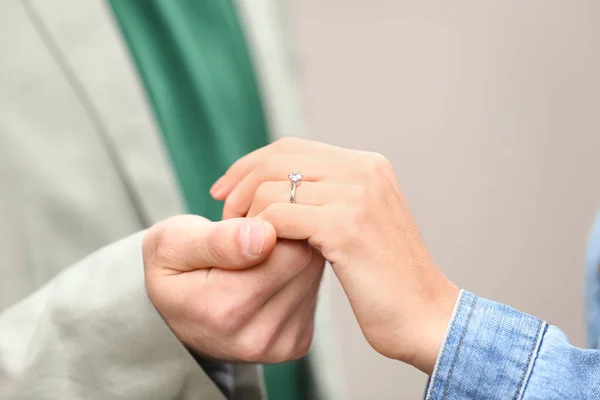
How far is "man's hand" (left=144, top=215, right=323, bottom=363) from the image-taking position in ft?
1.34

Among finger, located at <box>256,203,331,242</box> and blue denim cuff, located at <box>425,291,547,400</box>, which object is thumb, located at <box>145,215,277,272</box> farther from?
blue denim cuff, located at <box>425,291,547,400</box>

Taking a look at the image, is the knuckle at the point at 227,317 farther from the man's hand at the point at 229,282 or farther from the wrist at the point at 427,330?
the wrist at the point at 427,330

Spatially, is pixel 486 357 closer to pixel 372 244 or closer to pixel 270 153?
pixel 372 244

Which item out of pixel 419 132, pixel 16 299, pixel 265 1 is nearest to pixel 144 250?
pixel 16 299

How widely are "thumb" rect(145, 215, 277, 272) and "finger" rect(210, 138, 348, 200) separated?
8 centimetres

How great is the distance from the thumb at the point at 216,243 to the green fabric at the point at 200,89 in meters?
0.20

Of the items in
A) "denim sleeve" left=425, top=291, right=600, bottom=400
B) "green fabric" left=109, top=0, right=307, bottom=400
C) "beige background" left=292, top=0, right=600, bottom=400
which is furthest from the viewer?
"beige background" left=292, top=0, right=600, bottom=400

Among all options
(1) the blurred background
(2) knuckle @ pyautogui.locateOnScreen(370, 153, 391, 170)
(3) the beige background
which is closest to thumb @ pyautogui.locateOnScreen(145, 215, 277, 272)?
(2) knuckle @ pyautogui.locateOnScreen(370, 153, 391, 170)

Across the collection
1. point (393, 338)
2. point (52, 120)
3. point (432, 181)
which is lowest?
point (432, 181)

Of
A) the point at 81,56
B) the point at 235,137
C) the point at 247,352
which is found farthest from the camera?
the point at 235,137

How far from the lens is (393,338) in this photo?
43cm

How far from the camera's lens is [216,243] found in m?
0.40

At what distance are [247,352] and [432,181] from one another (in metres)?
0.71

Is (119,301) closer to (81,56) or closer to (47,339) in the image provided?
(47,339)
